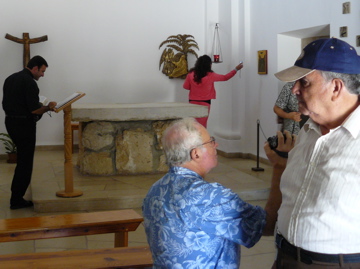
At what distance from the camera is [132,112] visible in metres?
6.52

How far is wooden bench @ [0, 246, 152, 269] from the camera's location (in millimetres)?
2949

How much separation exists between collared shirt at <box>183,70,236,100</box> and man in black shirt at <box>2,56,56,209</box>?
3.17 m

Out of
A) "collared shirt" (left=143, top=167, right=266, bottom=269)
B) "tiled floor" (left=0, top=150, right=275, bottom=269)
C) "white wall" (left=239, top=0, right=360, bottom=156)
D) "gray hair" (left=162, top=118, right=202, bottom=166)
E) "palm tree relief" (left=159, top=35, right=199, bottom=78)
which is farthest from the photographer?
"palm tree relief" (left=159, top=35, right=199, bottom=78)

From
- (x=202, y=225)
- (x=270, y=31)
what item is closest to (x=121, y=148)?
(x=270, y=31)

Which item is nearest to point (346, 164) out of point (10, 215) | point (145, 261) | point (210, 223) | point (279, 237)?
point (279, 237)

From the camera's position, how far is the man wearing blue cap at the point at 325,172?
167 cm

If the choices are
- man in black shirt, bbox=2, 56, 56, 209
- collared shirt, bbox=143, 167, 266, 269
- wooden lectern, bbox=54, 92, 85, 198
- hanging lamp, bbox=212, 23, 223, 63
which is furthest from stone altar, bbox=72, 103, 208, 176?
collared shirt, bbox=143, 167, 266, 269

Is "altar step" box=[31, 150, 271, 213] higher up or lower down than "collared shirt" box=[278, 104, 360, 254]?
lower down

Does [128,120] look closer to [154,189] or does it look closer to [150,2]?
[150,2]

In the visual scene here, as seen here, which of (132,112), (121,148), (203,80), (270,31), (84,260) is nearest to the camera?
(84,260)

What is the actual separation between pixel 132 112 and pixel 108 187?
1021 mm

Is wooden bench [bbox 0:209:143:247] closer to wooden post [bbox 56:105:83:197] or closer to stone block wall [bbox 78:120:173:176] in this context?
wooden post [bbox 56:105:83:197]

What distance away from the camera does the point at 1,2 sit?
8789mm

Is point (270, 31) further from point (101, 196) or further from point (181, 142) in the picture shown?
point (181, 142)
